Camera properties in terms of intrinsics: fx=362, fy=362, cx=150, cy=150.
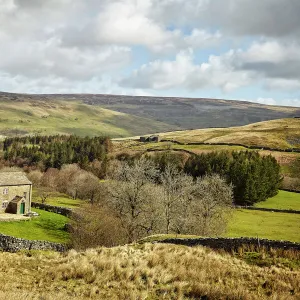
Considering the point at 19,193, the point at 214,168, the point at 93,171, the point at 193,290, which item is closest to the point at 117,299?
the point at 193,290

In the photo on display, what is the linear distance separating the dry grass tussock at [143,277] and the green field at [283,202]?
5321 cm

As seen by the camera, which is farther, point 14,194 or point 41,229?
point 14,194

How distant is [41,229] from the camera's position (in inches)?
2079

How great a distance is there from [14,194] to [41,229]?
13481 millimetres

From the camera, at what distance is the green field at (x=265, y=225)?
1767 inches

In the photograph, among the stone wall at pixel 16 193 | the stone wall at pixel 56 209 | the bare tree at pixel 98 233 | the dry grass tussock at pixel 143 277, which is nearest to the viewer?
the dry grass tussock at pixel 143 277

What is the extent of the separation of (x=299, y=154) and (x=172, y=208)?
8847cm

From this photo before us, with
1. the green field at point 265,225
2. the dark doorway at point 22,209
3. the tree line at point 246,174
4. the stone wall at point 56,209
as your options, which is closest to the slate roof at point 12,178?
the dark doorway at point 22,209

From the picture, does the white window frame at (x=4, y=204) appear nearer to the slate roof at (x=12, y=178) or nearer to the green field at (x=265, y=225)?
the slate roof at (x=12, y=178)

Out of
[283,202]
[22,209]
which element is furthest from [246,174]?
[22,209]

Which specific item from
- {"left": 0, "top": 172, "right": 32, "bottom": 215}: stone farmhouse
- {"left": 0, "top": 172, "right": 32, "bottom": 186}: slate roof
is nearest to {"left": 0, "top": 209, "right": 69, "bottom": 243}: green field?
{"left": 0, "top": 172, "right": 32, "bottom": 215}: stone farmhouse

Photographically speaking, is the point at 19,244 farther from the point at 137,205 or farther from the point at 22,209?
the point at 22,209

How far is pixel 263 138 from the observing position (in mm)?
154250

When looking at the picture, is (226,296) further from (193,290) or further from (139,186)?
(139,186)
